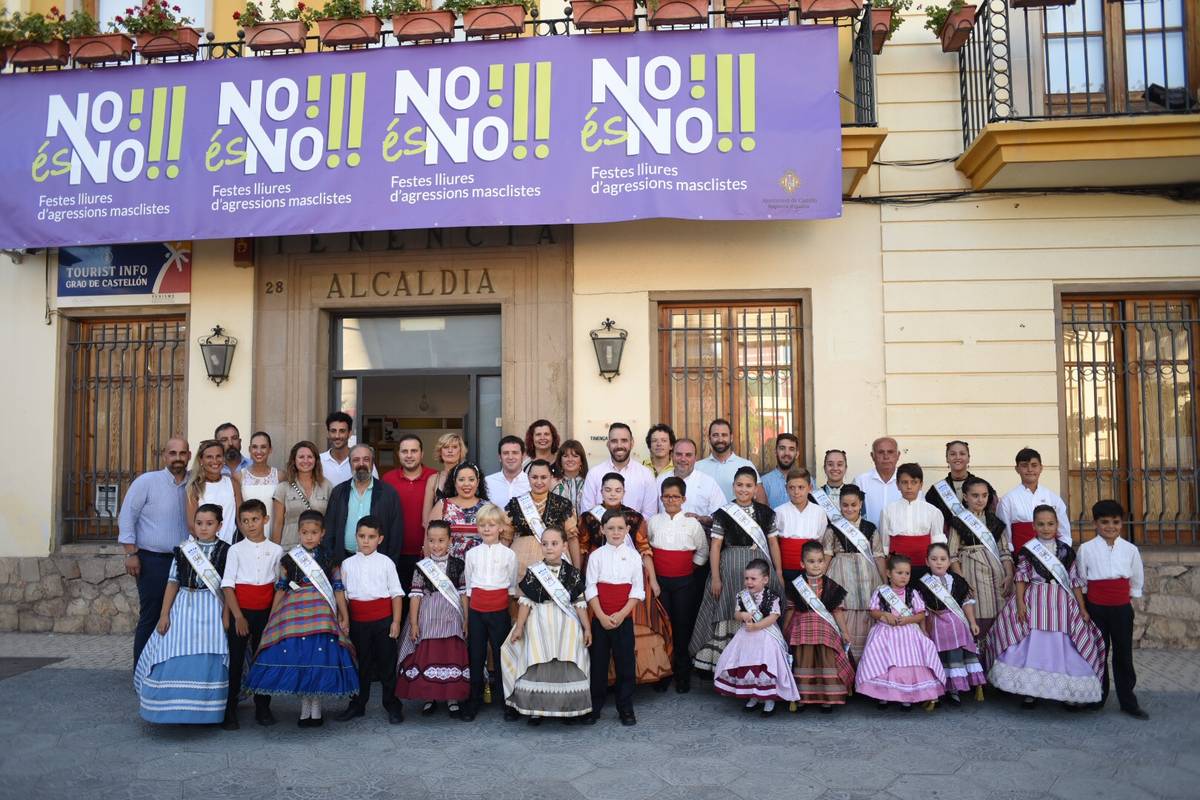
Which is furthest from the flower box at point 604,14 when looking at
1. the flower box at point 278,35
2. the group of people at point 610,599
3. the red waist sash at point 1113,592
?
the red waist sash at point 1113,592

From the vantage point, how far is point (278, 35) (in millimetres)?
7699

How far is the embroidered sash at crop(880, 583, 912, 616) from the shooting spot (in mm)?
5520

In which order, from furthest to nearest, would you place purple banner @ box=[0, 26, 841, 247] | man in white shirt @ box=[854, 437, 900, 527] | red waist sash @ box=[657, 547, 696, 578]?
purple banner @ box=[0, 26, 841, 247] → man in white shirt @ box=[854, 437, 900, 527] → red waist sash @ box=[657, 547, 696, 578]

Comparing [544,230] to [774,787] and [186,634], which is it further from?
[774,787]

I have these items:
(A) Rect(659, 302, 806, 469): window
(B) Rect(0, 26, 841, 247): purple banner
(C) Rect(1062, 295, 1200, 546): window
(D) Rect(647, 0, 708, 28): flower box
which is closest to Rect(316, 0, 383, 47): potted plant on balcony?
(B) Rect(0, 26, 841, 247): purple banner

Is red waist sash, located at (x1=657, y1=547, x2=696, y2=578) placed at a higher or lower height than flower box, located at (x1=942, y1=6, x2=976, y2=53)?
lower

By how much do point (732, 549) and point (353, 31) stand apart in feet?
17.6

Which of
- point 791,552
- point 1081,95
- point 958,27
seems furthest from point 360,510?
point 1081,95

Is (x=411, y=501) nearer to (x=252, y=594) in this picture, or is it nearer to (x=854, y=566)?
(x=252, y=594)

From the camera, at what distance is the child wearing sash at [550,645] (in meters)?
5.33

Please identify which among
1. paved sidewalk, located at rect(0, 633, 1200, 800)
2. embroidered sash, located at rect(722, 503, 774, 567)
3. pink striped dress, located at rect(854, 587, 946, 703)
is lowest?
paved sidewalk, located at rect(0, 633, 1200, 800)

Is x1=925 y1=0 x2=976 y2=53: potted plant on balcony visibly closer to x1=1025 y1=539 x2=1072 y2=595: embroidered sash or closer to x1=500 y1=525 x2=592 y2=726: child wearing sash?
x1=1025 y1=539 x2=1072 y2=595: embroidered sash

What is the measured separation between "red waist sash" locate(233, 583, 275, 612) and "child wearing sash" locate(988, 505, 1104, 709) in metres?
4.62

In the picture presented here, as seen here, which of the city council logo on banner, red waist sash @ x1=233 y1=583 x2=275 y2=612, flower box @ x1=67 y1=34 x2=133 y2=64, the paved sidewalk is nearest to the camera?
the paved sidewalk
